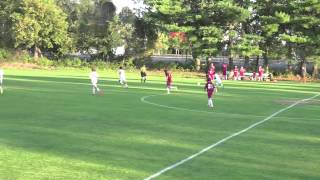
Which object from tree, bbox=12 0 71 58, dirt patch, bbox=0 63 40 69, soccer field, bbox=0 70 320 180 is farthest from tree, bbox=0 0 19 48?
soccer field, bbox=0 70 320 180

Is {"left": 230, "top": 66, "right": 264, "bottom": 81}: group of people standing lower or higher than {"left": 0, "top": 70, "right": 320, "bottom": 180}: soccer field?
higher

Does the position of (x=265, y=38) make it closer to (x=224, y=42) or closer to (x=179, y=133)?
(x=224, y=42)

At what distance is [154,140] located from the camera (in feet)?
47.6

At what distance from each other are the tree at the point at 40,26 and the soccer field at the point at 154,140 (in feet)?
166

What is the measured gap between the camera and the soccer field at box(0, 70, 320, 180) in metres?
10.8

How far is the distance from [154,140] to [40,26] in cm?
6259

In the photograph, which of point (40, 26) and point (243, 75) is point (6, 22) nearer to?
point (40, 26)

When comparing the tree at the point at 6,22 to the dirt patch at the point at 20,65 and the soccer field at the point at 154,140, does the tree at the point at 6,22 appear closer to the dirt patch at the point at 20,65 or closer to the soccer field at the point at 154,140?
the dirt patch at the point at 20,65

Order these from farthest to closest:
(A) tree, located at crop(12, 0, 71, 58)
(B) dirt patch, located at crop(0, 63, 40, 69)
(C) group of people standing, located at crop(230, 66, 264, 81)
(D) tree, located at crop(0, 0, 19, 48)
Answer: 1. (D) tree, located at crop(0, 0, 19, 48)
2. (A) tree, located at crop(12, 0, 71, 58)
3. (B) dirt patch, located at crop(0, 63, 40, 69)
4. (C) group of people standing, located at crop(230, 66, 264, 81)

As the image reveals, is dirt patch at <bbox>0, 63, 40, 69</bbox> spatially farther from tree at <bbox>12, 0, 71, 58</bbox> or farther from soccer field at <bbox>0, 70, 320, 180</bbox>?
soccer field at <bbox>0, 70, 320, 180</bbox>

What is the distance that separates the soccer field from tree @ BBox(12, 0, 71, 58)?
50.7 meters

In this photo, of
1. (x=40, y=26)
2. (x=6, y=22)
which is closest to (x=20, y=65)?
(x=40, y=26)

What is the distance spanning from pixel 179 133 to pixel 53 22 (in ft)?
205

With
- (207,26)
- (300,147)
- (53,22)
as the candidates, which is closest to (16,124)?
(300,147)
